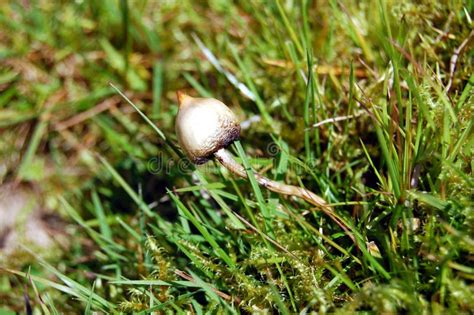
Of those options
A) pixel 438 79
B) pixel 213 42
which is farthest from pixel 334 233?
pixel 213 42

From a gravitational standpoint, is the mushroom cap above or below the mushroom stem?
above

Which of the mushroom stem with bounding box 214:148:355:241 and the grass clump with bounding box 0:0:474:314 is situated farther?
the mushroom stem with bounding box 214:148:355:241

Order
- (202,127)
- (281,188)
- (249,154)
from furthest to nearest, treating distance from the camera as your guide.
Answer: (249,154) → (281,188) → (202,127)

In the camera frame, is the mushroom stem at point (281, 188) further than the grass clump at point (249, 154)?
Yes

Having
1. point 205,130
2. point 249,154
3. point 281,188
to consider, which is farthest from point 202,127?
point 249,154

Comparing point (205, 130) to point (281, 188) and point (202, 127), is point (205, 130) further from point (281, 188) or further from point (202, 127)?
point (281, 188)

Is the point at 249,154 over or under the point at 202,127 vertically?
under
